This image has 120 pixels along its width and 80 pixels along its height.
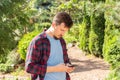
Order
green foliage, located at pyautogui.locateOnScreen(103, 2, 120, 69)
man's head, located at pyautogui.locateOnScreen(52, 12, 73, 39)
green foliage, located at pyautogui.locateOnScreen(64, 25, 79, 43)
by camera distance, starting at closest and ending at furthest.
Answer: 1. man's head, located at pyautogui.locateOnScreen(52, 12, 73, 39)
2. green foliage, located at pyautogui.locateOnScreen(103, 2, 120, 69)
3. green foliage, located at pyautogui.locateOnScreen(64, 25, 79, 43)

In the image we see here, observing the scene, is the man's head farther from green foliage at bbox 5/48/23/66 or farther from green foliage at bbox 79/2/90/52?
green foliage at bbox 79/2/90/52

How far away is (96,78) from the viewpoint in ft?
27.0

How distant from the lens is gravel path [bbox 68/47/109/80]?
8.47m

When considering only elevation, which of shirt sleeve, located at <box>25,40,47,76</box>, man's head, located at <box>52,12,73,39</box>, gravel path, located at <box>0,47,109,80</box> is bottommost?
gravel path, located at <box>0,47,109,80</box>

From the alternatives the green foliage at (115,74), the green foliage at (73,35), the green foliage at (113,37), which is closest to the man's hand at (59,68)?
the green foliage at (113,37)

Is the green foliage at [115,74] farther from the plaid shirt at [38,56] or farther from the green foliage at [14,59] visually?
the green foliage at [14,59]

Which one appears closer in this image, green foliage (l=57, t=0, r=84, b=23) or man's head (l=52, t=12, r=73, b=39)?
man's head (l=52, t=12, r=73, b=39)

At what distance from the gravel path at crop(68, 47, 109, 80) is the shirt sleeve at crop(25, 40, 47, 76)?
17.9ft

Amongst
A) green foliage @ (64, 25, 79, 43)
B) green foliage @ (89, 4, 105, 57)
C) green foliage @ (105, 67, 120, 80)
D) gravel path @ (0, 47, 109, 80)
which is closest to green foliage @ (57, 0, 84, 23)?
green foliage @ (64, 25, 79, 43)

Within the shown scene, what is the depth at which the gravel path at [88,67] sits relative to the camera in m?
8.47

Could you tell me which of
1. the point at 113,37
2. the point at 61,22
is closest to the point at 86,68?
the point at 113,37

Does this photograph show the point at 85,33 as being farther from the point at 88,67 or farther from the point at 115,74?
the point at 115,74

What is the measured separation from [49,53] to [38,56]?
10cm

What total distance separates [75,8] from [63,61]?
1045cm
